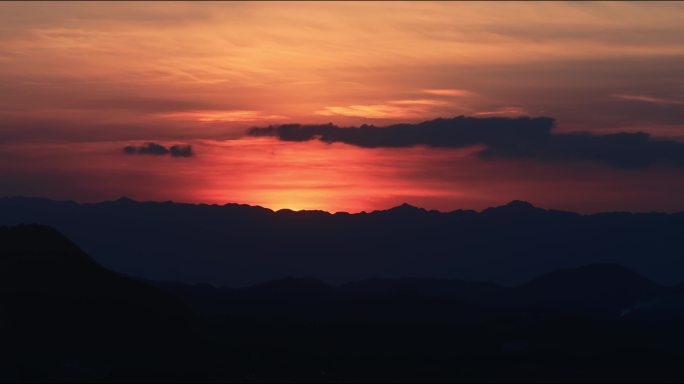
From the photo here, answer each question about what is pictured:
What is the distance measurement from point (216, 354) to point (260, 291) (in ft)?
293

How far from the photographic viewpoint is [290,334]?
114250 mm

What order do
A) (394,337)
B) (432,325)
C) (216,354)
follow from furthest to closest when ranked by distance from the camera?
(432,325)
(394,337)
(216,354)

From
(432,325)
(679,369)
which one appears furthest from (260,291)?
(679,369)

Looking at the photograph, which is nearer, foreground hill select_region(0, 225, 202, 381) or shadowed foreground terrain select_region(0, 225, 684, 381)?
foreground hill select_region(0, 225, 202, 381)

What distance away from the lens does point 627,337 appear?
11706cm

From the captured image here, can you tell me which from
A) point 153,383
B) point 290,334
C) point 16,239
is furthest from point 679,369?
point 16,239

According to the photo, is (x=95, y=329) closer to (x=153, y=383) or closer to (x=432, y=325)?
(x=153, y=383)

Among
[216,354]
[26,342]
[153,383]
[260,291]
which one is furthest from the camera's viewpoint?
[260,291]

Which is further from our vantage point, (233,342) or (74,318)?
(233,342)

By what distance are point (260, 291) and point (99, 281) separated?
81.4 meters

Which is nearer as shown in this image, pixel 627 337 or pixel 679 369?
pixel 679 369

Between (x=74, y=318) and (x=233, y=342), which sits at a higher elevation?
(x=74, y=318)

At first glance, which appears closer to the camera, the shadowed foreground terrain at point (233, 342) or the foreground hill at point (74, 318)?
the foreground hill at point (74, 318)

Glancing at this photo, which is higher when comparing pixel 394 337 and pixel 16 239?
pixel 16 239
